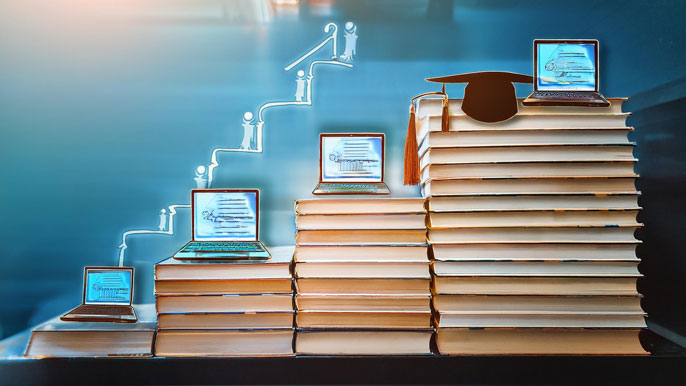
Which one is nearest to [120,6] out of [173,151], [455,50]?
[173,151]

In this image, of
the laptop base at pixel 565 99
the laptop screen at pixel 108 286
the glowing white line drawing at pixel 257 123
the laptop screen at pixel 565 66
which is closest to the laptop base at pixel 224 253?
the laptop screen at pixel 108 286

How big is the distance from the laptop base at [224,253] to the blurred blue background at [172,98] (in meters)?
0.31

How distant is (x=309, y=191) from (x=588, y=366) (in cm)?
124

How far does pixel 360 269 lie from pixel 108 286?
97 centimetres

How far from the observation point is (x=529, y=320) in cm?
132

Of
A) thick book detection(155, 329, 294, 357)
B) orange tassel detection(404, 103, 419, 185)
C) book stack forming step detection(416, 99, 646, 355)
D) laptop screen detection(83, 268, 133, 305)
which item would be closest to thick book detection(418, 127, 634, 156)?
book stack forming step detection(416, 99, 646, 355)

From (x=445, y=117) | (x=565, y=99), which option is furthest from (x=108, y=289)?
(x=565, y=99)

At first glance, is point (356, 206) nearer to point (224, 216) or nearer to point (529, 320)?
point (224, 216)

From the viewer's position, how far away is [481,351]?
132 centimetres

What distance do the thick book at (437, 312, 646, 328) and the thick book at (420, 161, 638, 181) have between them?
0.48m

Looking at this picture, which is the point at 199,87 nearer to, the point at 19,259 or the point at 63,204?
the point at 63,204

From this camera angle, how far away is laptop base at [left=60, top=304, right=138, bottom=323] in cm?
138

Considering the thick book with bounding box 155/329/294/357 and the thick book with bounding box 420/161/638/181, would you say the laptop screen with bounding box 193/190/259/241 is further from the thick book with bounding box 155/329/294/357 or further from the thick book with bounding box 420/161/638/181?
the thick book with bounding box 420/161/638/181


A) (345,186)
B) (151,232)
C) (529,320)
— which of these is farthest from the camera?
(151,232)
